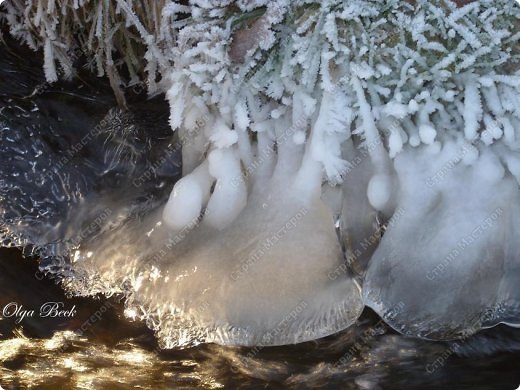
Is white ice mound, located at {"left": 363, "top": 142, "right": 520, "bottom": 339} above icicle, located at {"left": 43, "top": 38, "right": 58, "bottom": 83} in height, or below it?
below

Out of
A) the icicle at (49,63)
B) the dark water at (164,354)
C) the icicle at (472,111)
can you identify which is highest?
the icicle at (49,63)

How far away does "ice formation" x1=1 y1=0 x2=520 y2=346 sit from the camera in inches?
72.6

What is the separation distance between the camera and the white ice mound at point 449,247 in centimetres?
183

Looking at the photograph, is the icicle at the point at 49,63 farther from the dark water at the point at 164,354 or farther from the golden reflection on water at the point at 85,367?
the golden reflection on water at the point at 85,367

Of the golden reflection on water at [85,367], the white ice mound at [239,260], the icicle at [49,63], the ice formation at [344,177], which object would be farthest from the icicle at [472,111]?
the icicle at [49,63]

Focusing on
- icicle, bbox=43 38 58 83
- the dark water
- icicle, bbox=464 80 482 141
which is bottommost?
the dark water

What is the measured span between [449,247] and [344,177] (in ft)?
1.16

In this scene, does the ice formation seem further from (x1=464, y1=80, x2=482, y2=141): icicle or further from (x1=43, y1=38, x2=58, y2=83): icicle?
(x1=43, y1=38, x2=58, y2=83): icicle

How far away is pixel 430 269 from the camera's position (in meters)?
1.84

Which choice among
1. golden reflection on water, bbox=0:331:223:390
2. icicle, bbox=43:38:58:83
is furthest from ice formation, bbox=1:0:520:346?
icicle, bbox=43:38:58:83

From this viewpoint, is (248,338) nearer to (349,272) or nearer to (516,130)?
(349,272)

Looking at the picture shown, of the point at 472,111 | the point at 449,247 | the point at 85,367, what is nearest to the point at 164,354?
the point at 85,367

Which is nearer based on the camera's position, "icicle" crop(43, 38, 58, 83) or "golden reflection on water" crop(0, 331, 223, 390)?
"golden reflection on water" crop(0, 331, 223, 390)

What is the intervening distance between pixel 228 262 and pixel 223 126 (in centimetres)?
40
